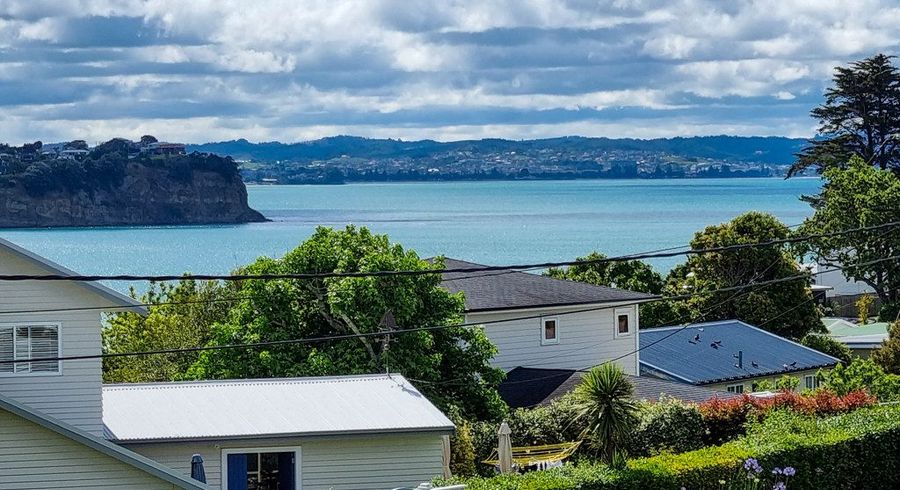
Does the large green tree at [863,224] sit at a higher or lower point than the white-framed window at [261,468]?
higher

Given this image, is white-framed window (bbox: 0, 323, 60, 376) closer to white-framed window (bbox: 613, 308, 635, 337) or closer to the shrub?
the shrub

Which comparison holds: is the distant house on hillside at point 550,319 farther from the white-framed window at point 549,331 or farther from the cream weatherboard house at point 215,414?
the cream weatherboard house at point 215,414

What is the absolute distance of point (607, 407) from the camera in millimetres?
23016

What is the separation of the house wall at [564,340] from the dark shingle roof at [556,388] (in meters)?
0.80

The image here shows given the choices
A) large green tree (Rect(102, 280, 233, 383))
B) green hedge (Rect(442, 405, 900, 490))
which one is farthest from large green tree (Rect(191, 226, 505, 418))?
large green tree (Rect(102, 280, 233, 383))

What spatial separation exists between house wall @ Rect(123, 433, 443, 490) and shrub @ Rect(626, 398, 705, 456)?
270 inches

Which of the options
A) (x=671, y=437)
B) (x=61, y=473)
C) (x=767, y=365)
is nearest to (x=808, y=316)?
(x=767, y=365)

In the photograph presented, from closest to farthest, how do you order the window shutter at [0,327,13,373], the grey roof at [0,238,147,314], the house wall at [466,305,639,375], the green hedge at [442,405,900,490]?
the green hedge at [442,405,900,490] < the grey roof at [0,238,147,314] < the window shutter at [0,327,13,373] < the house wall at [466,305,639,375]

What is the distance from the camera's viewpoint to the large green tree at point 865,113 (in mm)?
90688

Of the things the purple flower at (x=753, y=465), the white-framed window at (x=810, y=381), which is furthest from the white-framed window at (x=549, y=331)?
the purple flower at (x=753, y=465)

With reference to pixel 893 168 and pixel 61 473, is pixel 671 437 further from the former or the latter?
pixel 893 168

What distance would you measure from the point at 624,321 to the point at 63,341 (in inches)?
967

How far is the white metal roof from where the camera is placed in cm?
2719

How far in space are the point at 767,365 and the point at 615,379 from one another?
31.6m
